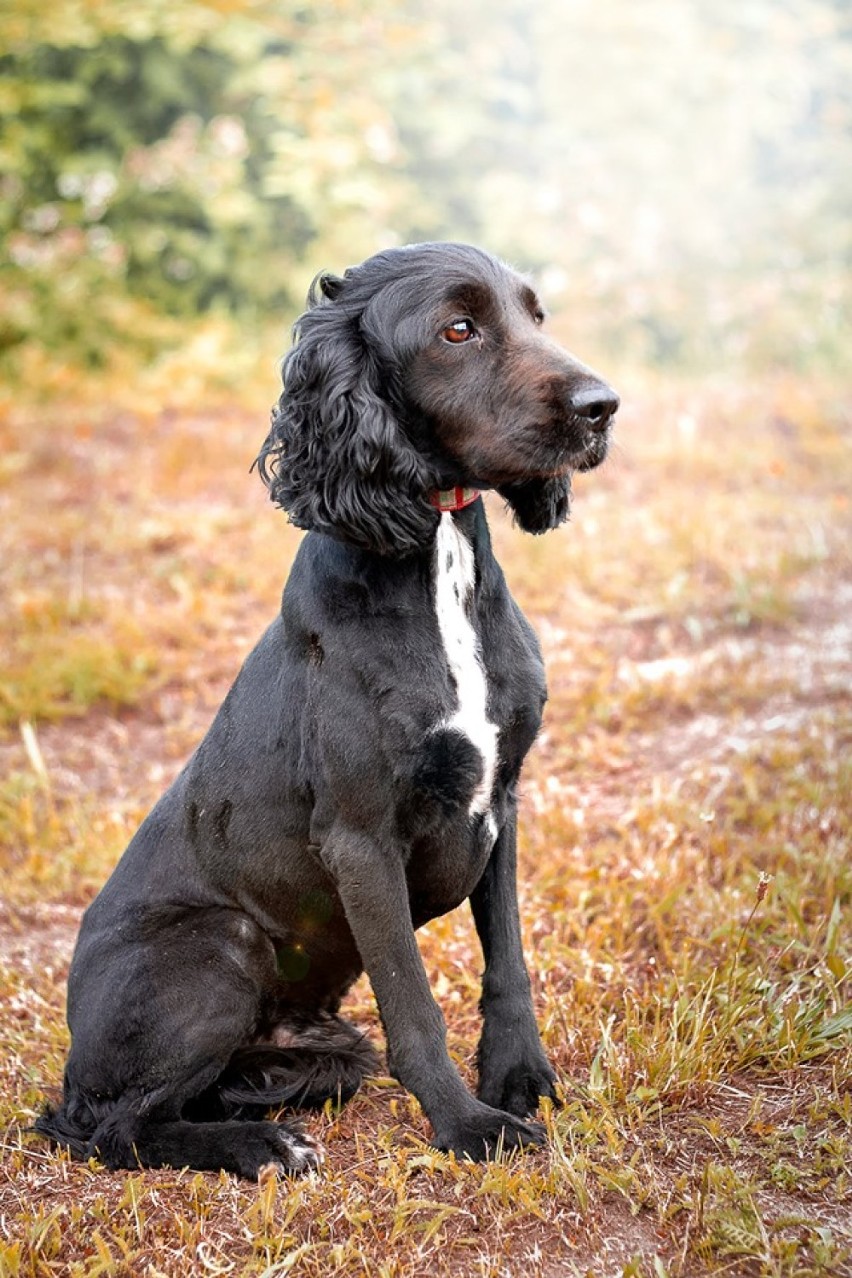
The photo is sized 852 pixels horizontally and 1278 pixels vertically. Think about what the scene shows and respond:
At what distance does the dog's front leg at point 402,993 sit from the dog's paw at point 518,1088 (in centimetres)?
13

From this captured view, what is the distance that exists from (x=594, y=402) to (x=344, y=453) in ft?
1.59

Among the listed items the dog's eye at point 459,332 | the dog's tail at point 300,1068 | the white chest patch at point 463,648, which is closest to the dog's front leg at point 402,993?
the white chest patch at point 463,648

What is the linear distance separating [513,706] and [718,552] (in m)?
3.60

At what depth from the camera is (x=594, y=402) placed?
8.00ft

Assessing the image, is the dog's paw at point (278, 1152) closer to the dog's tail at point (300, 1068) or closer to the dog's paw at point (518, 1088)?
the dog's tail at point (300, 1068)

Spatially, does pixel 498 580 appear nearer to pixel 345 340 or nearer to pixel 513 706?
pixel 513 706

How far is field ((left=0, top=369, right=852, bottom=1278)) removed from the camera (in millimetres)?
2385

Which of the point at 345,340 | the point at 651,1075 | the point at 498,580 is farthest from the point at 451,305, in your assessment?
the point at 651,1075

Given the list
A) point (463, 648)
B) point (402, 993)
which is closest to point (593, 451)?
point (463, 648)

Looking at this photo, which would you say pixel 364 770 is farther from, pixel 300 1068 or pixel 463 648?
pixel 300 1068

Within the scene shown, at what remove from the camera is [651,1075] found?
2688mm

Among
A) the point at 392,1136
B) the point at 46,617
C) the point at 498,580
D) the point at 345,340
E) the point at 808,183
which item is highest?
the point at 808,183

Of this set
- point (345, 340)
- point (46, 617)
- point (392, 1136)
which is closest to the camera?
point (345, 340)

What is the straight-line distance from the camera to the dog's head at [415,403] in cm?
246
